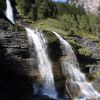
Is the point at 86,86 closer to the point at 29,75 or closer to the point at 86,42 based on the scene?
the point at 29,75

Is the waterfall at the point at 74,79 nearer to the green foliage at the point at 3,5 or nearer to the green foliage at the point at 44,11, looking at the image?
the green foliage at the point at 3,5

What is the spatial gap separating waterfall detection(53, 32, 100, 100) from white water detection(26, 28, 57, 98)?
2400 mm

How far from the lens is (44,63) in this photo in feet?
152

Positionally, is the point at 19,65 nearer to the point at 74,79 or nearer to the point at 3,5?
the point at 74,79

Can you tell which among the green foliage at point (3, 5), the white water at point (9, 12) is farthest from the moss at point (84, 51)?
the green foliage at point (3, 5)

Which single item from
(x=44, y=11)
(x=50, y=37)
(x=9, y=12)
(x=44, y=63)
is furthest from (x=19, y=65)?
(x=44, y=11)

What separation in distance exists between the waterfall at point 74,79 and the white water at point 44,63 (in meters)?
2.40

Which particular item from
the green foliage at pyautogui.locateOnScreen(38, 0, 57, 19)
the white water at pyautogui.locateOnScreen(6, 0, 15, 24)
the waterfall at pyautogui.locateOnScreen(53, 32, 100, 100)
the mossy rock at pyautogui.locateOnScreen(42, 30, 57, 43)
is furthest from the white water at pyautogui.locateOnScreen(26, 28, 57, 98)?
the green foliage at pyautogui.locateOnScreen(38, 0, 57, 19)

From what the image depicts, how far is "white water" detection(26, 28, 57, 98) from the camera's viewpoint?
44.3 m

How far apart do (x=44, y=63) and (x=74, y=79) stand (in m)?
5.27

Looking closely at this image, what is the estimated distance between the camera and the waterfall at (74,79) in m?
44.9

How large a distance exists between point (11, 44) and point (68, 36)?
16.6 metres

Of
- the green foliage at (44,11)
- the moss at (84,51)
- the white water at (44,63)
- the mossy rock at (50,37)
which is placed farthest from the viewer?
the green foliage at (44,11)

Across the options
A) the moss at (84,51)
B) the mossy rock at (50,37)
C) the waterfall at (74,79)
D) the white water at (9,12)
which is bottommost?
the waterfall at (74,79)
